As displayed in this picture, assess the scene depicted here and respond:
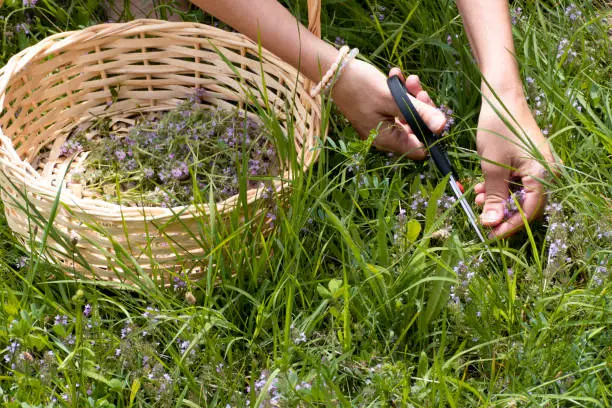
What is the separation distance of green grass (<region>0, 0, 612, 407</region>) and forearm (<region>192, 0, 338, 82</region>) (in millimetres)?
248

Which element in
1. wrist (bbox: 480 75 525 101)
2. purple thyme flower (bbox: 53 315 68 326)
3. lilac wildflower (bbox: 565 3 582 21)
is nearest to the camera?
purple thyme flower (bbox: 53 315 68 326)

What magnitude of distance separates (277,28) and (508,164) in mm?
594

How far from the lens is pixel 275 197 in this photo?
1.55 meters

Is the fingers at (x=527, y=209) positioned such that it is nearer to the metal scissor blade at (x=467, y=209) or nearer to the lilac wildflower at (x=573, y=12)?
the metal scissor blade at (x=467, y=209)

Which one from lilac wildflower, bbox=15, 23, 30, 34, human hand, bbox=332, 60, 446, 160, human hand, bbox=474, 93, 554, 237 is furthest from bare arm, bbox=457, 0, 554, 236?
lilac wildflower, bbox=15, 23, 30, 34

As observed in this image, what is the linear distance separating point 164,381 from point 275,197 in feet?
1.32

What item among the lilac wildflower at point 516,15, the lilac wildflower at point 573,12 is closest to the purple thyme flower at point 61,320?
the lilac wildflower at point 516,15

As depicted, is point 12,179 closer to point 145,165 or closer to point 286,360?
point 145,165

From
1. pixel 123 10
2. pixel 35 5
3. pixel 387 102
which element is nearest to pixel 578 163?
pixel 387 102

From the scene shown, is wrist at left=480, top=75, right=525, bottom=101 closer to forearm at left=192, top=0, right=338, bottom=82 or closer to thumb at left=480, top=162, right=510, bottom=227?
thumb at left=480, top=162, right=510, bottom=227

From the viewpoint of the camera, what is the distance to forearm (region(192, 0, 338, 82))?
1814 millimetres

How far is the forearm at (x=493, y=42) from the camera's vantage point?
1.75 meters

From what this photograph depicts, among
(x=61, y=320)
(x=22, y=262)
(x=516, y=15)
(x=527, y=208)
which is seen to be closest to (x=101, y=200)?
(x=22, y=262)

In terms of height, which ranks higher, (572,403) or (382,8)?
(382,8)
